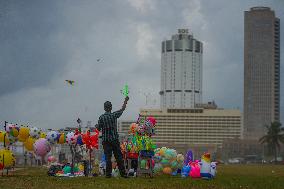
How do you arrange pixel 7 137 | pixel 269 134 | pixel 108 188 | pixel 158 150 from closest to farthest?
1. pixel 108 188
2. pixel 158 150
3. pixel 7 137
4. pixel 269 134

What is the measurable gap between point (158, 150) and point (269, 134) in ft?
406

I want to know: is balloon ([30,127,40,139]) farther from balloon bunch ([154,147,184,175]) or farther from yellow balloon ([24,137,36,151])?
balloon bunch ([154,147,184,175])

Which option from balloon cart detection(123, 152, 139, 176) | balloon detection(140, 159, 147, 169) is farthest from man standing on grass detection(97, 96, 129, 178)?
balloon cart detection(123, 152, 139, 176)

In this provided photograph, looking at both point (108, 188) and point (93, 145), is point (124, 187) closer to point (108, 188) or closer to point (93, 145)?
point (108, 188)

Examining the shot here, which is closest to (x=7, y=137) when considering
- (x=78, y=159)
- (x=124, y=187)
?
(x=78, y=159)

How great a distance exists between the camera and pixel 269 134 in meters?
146

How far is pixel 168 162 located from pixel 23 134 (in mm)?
7922

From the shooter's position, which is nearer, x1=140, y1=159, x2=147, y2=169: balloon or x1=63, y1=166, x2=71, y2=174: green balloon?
x1=140, y1=159, x2=147, y2=169: balloon

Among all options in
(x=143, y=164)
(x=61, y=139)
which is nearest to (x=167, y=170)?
(x=143, y=164)

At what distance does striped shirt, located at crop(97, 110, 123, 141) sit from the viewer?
56.9 feet

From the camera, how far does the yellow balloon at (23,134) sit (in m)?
28.6

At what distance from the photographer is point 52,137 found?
27.9 m

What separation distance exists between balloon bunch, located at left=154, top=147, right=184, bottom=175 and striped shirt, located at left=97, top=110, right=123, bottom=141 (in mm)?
6925

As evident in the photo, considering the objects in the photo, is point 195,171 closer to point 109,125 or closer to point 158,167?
point 109,125
